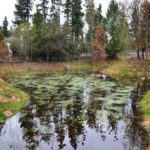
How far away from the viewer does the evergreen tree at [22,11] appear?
127 metres

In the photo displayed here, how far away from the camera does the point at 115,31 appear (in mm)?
109688

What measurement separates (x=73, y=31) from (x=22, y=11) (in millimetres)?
21977

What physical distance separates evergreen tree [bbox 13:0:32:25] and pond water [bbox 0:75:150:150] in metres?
68.1

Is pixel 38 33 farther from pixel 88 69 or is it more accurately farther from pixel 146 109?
pixel 146 109

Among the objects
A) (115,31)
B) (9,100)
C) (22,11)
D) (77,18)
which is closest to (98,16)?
(77,18)

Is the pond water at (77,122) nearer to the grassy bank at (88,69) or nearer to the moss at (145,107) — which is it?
the moss at (145,107)

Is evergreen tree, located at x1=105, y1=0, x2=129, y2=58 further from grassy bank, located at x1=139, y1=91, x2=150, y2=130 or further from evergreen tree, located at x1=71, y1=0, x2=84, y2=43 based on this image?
grassy bank, located at x1=139, y1=91, x2=150, y2=130

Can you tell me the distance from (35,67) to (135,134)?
64.6m

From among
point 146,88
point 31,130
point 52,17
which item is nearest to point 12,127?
point 31,130

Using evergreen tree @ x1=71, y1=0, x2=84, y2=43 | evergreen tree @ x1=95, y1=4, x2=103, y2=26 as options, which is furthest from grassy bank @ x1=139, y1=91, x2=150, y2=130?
evergreen tree @ x1=95, y1=4, x2=103, y2=26

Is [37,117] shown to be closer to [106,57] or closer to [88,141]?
[88,141]

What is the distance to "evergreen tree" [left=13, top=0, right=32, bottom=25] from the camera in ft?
416

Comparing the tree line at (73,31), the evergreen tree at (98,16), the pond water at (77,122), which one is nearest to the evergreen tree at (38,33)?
the tree line at (73,31)

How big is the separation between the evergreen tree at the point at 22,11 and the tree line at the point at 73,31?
0.48 m
